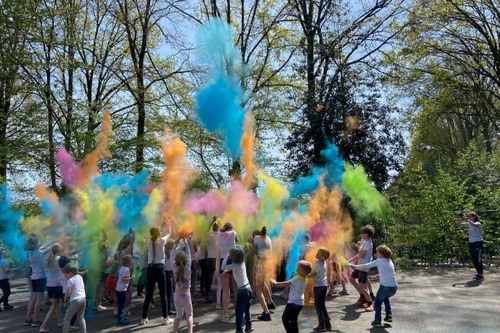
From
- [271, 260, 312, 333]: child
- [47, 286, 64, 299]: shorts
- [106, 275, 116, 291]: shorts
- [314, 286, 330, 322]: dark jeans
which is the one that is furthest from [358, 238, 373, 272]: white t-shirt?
[47, 286, 64, 299]: shorts

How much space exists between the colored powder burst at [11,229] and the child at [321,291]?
363 inches

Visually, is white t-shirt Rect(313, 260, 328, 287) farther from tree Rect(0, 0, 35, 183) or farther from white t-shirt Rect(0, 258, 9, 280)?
tree Rect(0, 0, 35, 183)

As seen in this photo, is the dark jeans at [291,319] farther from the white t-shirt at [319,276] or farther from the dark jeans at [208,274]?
the dark jeans at [208,274]

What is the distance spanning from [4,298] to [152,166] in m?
7.38

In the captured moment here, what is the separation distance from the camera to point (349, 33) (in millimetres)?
17578

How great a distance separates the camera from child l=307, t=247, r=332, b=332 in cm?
679

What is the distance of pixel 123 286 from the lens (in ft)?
24.6

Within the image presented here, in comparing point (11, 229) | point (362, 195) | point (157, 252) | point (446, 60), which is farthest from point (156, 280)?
point (446, 60)

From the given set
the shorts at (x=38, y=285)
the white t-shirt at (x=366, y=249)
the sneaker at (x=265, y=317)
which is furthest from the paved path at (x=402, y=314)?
the white t-shirt at (x=366, y=249)

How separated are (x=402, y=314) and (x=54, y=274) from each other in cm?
628

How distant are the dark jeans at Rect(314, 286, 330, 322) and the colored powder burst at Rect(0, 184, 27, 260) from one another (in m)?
9.22

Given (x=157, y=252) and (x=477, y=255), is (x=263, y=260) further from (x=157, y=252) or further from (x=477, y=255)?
(x=477, y=255)

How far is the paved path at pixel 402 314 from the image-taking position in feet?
22.5

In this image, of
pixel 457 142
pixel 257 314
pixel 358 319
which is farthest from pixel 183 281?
pixel 457 142
